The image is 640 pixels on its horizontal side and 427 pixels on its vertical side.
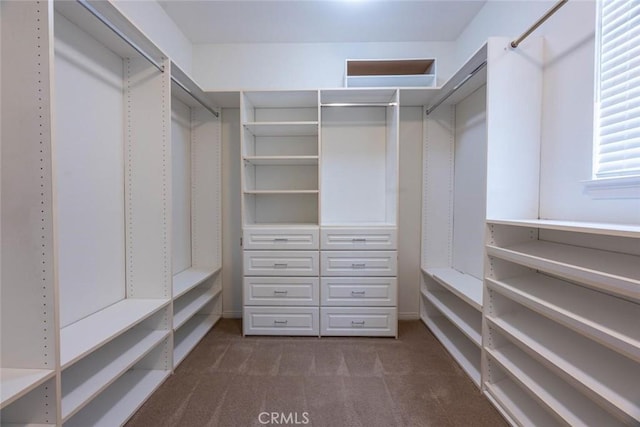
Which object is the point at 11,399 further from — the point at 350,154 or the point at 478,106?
the point at 478,106

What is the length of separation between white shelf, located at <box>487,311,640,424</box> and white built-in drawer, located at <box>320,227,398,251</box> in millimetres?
951

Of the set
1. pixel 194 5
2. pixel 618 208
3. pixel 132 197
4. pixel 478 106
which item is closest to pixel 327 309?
pixel 132 197

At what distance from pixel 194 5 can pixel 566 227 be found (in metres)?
2.79

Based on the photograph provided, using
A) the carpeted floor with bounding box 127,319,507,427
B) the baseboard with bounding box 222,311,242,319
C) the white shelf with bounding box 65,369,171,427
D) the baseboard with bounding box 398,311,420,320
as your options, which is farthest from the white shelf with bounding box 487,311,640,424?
the baseboard with bounding box 222,311,242,319

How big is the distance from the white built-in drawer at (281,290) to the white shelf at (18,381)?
1.37 metres

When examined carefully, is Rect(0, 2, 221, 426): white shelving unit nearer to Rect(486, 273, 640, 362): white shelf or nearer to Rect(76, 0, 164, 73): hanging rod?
Rect(76, 0, 164, 73): hanging rod

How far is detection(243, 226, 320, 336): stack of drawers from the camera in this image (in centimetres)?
229

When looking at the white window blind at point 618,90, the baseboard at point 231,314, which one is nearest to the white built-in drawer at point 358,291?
the baseboard at point 231,314

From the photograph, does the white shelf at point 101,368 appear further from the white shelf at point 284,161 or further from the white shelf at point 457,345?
the white shelf at point 457,345

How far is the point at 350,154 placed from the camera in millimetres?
2676

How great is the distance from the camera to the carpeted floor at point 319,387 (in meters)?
1.46

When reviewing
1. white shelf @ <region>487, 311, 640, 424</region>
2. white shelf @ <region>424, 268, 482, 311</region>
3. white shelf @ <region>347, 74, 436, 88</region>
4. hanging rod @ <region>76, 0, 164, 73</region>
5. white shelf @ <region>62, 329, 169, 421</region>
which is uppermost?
white shelf @ <region>347, 74, 436, 88</region>

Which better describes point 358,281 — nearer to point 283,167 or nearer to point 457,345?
point 457,345

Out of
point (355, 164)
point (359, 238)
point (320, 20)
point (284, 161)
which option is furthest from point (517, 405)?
point (320, 20)
